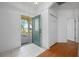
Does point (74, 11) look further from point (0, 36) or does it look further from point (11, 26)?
point (0, 36)

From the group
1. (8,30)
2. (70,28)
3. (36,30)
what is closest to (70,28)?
(70,28)

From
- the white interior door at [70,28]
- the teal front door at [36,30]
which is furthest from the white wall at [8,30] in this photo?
the white interior door at [70,28]

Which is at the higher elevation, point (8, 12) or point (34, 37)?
point (8, 12)

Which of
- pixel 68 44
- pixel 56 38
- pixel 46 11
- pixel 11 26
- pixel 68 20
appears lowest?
pixel 68 44

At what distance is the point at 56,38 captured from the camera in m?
3.82

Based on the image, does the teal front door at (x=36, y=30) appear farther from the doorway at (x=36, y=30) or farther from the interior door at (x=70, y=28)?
the interior door at (x=70, y=28)

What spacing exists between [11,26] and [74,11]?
10.2ft

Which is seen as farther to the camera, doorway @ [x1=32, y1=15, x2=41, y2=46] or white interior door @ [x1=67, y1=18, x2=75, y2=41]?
white interior door @ [x1=67, y1=18, x2=75, y2=41]

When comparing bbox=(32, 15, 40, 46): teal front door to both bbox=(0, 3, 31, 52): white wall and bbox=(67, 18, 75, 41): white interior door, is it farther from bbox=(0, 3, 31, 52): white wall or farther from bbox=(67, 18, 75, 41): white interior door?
bbox=(67, 18, 75, 41): white interior door

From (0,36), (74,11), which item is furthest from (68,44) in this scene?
(0,36)

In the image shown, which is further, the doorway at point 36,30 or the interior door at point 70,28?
the interior door at point 70,28

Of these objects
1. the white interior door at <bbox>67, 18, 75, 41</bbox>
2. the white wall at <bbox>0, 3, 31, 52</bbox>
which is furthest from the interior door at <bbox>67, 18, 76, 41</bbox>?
the white wall at <bbox>0, 3, 31, 52</bbox>

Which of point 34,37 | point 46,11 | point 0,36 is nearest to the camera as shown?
point 0,36

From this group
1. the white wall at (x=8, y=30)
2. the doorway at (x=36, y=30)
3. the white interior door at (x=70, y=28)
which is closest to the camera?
the white wall at (x=8, y=30)
